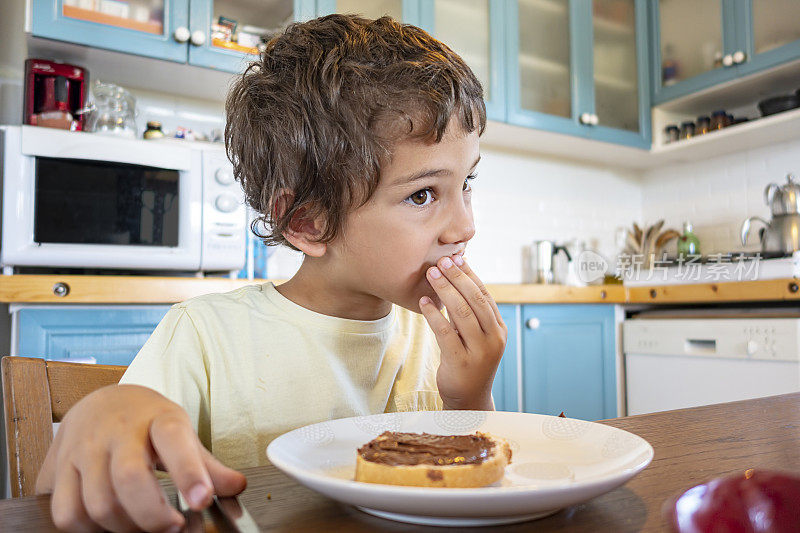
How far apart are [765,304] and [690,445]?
2.20 meters

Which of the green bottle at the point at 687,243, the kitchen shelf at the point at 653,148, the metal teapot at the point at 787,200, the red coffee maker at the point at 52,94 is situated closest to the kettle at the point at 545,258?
the kitchen shelf at the point at 653,148

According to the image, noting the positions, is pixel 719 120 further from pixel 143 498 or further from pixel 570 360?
pixel 143 498

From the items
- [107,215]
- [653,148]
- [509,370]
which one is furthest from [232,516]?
[653,148]

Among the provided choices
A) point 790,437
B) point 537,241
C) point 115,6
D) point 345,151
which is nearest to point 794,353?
point 537,241

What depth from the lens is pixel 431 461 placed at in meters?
0.38

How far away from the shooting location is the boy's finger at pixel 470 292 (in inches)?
32.4

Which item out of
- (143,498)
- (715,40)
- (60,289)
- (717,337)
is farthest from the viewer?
(715,40)

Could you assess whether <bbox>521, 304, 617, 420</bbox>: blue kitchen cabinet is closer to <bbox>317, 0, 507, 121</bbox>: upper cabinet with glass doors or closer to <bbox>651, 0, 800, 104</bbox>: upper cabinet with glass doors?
<bbox>317, 0, 507, 121</bbox>: upper cabinet with glass doors

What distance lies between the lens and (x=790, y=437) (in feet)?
1.89

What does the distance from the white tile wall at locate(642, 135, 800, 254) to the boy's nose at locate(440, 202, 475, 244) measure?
276cm

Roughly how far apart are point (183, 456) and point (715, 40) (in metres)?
3.33

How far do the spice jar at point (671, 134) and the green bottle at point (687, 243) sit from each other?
1.48 ft

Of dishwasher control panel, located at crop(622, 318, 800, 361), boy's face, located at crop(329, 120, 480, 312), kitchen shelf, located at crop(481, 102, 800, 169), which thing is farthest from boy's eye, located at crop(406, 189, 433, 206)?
kitchen shelf, located at crop(481, 102, 800, 169)

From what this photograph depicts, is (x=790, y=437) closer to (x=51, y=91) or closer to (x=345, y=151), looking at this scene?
(x=345, y=151)
